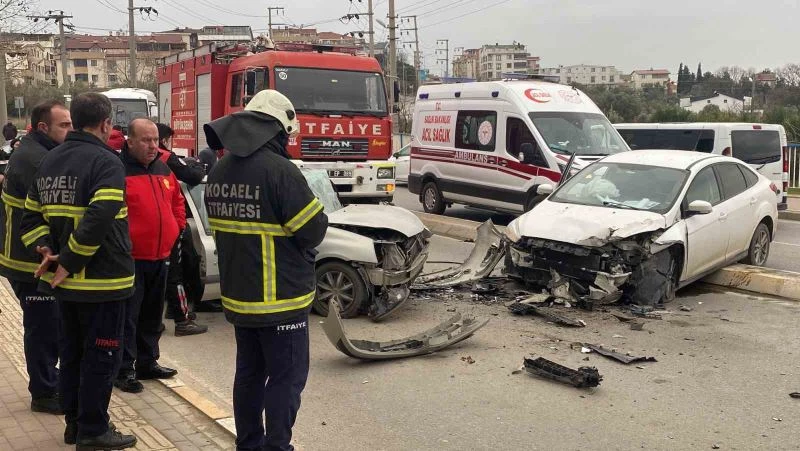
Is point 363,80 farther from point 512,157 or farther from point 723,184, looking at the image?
point 723,184

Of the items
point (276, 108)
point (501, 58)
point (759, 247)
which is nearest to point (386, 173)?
point (759, 247)

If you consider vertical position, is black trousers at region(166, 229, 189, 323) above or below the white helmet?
below

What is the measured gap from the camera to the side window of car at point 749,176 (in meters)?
9.59

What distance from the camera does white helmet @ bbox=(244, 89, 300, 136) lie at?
3615 mm

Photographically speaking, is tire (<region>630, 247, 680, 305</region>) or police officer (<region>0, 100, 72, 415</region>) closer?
police officer (<region>0, 100, 72, 415</region>)

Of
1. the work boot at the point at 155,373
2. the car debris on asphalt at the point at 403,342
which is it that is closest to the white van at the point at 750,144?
the car debris on asphalt at the point at 403,342

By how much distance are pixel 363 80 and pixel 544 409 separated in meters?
9.95

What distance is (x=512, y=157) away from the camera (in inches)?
544

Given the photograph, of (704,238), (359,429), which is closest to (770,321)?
(704,238)

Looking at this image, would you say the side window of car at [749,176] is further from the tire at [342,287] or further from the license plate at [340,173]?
the license plate at [340,173]

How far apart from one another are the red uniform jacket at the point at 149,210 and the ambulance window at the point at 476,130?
953cm

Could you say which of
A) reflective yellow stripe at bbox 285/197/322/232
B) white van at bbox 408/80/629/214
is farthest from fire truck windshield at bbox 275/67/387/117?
reflective yellow stripe at bbox 285/197/322/232

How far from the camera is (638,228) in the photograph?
7613mm

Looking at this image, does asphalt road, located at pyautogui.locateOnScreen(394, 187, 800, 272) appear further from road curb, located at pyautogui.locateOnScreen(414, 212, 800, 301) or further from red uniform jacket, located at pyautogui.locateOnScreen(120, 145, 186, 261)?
red uniform jacket, located at pyautogui.locateOnScreen(120, 145, 186, 261)
